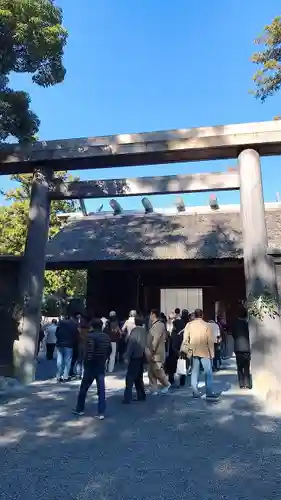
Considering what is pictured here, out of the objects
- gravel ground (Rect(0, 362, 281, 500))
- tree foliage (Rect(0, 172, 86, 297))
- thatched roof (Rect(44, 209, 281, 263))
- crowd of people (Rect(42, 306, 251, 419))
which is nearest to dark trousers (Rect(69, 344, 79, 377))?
crowd of people (Rect(42, 306, 251, 419))

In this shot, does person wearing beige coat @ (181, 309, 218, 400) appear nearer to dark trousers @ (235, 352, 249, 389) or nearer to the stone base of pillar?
A: the stone base of pillar

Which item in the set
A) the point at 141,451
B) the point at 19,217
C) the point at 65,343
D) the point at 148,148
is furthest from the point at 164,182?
the point at 19,217

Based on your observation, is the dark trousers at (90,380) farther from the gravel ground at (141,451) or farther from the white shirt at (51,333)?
the white shirt at (51,333)

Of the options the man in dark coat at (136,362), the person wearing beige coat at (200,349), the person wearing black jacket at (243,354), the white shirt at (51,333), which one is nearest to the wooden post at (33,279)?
the man in dark coat at (136,362)

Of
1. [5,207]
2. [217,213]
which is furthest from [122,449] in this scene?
[5,207]

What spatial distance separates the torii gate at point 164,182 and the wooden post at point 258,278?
2 cm

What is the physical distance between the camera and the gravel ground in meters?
3.49

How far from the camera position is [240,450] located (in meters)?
4.50

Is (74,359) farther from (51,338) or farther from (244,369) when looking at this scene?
(244,369)

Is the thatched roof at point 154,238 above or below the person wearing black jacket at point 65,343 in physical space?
above

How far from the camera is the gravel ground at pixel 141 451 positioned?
3.49 meters

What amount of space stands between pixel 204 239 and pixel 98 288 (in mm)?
4801

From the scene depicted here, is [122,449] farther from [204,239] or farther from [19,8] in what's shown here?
[204,239]

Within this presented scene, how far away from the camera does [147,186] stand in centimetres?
930
